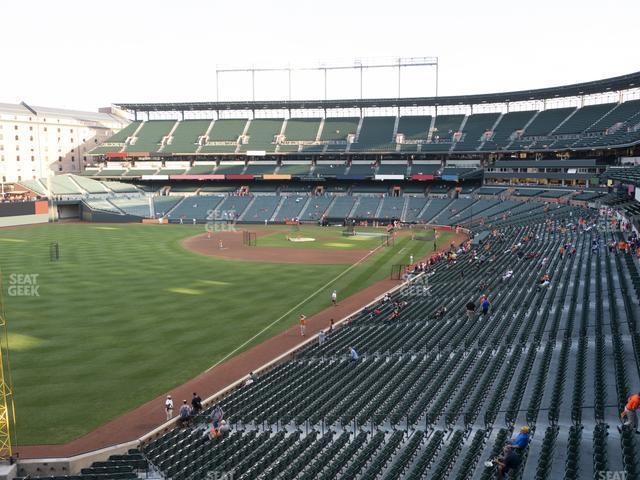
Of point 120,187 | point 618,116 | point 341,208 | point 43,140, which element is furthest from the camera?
point 43,140

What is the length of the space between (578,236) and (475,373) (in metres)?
32.8

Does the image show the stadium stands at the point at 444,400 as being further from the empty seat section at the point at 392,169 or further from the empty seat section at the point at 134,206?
the empty seat section at the point at 134,206

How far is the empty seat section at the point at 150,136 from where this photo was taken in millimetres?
112312

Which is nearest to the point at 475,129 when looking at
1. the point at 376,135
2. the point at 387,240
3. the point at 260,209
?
the point at 376,135

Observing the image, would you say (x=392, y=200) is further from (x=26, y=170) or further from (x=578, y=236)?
(x=26, y=170)

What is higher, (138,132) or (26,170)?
(138,132)

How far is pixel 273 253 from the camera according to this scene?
58750 millimetres

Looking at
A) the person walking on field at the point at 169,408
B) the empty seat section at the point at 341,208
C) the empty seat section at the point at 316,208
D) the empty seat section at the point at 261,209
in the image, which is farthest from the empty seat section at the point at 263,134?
the person walking on field at the point at 169,408

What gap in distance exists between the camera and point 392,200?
3772 inches

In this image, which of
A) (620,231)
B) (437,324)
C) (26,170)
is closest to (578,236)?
(620,231)

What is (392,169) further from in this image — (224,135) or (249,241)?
(249,241)

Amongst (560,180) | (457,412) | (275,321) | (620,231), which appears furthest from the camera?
(560,180)

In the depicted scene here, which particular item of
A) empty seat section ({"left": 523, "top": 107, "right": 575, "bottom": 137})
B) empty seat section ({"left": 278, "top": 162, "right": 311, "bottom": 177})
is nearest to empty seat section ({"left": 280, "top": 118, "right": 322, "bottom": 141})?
empty seat section ({"left": 278, "top": 162, "right": 311, "bottom": 177})

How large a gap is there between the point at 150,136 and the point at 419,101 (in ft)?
199
